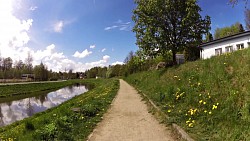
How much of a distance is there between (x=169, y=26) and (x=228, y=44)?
10305 mm

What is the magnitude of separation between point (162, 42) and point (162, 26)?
1455 mm

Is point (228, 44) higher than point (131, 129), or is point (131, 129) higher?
point (228, 44)

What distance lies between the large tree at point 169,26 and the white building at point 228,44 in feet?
17.3

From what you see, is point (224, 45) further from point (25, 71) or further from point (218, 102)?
point (25, 71)

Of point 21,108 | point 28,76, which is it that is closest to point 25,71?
point 28,76

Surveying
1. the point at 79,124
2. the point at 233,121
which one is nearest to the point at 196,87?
the point at 233,121

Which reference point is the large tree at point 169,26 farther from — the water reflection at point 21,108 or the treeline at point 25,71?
the treeline at point 25,71

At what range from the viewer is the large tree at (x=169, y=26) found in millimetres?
20812

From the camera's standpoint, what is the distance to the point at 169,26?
21391 mm

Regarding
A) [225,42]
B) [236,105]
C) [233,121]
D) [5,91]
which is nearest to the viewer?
[233,121]

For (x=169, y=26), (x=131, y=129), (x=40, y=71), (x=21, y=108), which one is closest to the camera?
(x=131, y=129)

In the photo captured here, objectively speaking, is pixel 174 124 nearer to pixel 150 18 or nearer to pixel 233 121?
pixel 233 121

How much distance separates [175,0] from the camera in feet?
69.4

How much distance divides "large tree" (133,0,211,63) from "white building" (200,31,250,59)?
527cm
